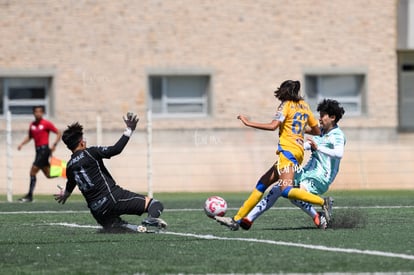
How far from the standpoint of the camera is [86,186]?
539 inches

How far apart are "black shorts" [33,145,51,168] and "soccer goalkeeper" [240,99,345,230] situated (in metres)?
10.9

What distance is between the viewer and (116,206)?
13719 millimetres

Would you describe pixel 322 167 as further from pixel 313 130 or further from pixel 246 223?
pixel 246 223

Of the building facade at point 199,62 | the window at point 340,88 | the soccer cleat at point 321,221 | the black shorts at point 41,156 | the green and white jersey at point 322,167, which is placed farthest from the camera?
the window at point 340,88

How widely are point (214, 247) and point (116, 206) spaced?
2.19 m

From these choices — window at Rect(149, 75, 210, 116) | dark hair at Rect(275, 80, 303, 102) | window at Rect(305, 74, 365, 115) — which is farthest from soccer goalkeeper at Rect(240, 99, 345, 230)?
window at Rect(305, 74, 365, 115)

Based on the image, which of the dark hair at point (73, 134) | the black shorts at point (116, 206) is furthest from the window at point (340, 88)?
the dark hair at point (73, 134)

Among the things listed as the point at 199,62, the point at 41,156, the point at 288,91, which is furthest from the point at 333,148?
the point at 199,62

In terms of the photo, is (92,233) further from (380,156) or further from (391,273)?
(380,156)

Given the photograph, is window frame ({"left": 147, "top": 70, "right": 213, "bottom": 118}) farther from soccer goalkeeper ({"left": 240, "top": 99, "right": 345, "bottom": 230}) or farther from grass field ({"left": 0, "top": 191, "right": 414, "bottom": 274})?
soccer goalkeeper ({"left": 240, "top": 99, "right": 345, "bottom": 230})

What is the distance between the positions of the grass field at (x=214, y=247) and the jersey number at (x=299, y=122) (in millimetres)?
1110

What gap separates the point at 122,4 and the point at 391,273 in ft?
73.4

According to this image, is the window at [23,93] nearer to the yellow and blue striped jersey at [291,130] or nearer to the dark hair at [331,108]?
Result: the dark hair at [331,108]

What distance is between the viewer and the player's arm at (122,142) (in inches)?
522
